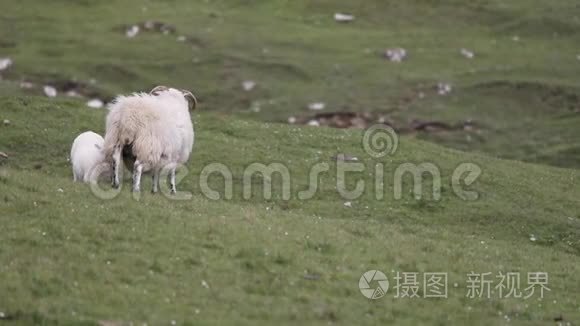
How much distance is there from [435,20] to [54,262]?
47.8 m

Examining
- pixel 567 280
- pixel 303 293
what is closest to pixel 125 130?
pixel 303 293

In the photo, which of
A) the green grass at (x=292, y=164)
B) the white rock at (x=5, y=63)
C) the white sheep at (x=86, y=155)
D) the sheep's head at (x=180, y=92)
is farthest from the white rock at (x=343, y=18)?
the white sheep at (x=86, y=155)

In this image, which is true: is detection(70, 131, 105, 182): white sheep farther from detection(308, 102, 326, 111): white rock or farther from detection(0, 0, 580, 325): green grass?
detection(308, 102, 326, 111): white rock

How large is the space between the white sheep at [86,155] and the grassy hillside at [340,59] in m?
23.6

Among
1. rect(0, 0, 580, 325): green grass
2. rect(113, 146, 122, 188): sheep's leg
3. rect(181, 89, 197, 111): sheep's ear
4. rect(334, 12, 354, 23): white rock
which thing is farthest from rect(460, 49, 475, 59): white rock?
rect(113, 146, 122, 188): sheep's leg

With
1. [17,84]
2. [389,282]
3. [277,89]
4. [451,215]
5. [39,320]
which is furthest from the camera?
[277,89]

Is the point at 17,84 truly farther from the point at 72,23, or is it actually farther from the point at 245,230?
the point at 245,230

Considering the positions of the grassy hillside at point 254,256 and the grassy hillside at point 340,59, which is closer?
the grassy hillside at point 254,256

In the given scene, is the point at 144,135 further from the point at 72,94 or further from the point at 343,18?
the point at 343,18

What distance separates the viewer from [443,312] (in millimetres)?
15648

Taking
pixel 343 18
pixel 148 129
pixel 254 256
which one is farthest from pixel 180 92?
pixel 343 18

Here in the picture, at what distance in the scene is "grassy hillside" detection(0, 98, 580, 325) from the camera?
14227mm

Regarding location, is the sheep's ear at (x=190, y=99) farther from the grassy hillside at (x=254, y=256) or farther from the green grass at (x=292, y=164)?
the grassy hillside at (x=254, y=256)

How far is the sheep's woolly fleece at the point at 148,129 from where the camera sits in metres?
19.1
